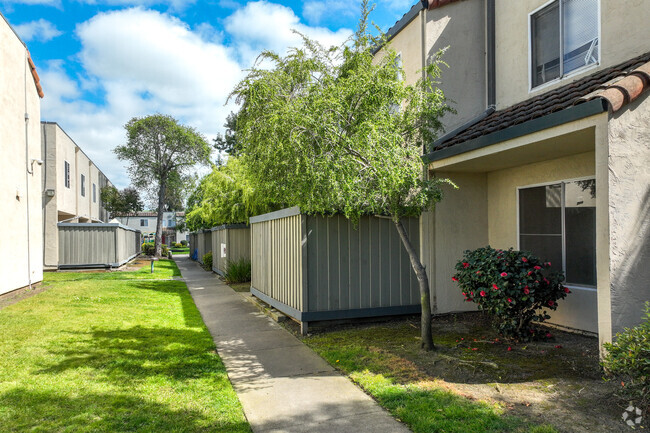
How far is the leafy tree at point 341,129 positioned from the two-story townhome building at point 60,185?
15.8 metres

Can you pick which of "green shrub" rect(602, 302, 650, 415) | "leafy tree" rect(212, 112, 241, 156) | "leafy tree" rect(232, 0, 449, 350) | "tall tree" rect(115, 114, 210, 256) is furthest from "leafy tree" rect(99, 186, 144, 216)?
"green shrub" rect(602, 302, 650, 415)

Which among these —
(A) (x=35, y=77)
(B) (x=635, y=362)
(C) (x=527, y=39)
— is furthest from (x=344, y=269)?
(A) (x=35, y=77)

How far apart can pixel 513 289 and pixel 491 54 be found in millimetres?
5183

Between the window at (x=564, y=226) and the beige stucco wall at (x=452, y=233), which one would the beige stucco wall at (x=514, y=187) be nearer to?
the beige stucco wall at (x=452, y=233)

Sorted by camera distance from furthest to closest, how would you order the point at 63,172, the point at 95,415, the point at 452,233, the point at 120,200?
the point at 120,200 < the point at 63,172 < the point at 452,233 < the point at 95,415

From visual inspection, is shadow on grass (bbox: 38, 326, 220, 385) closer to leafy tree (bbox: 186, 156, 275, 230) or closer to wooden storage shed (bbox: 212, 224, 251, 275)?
leafy tree (bbox: 186, 156, 275, 230)

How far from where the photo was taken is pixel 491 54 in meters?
8.36

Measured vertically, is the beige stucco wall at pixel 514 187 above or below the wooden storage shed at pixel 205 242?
above

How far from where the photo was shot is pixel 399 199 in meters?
5.69

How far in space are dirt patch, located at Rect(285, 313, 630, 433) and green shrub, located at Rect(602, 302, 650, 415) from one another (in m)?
0.25

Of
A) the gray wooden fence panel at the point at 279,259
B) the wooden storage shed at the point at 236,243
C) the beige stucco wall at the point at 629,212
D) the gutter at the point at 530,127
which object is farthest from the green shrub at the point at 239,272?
the beige stucco wall at the point at 629,212

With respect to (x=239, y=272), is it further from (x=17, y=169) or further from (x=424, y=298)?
(x=424, y=298)

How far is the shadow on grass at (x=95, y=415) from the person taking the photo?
364 centimetres

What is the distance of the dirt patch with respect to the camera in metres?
3.77
